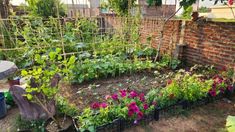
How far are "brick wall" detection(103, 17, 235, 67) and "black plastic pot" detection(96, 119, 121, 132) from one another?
9.94ft

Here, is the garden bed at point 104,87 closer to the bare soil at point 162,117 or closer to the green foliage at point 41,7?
the bare soil at point 162,117

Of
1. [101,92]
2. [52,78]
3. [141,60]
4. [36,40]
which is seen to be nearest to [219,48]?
[141,60]

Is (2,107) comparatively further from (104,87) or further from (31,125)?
(104,87)

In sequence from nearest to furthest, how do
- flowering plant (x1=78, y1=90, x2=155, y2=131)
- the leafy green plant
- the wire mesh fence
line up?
the leafy green plant
flowering plant (x1=78, y1=90, x2=155, y2=131)
the wire mesh fence

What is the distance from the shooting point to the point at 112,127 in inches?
98.5

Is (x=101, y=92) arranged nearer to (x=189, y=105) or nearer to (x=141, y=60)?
(x=189, y=105)

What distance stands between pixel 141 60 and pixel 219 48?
1.94 metres

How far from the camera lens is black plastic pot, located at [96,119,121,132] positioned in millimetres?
2400

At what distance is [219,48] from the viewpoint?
14.4 ft

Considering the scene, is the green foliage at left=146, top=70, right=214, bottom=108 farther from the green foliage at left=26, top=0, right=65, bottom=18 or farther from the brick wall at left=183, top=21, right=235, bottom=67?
the green foliage at left=26, top=0, right=65, bottom=18

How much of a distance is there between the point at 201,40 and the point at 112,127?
344 centimetres

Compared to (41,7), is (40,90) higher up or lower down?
lower down

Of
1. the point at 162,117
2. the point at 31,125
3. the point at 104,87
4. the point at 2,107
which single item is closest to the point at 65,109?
the point at 31,125

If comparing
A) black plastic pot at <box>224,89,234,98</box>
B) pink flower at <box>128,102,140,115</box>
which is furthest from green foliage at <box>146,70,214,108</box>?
black plastic pot at <box>224,89,234,98</box>
